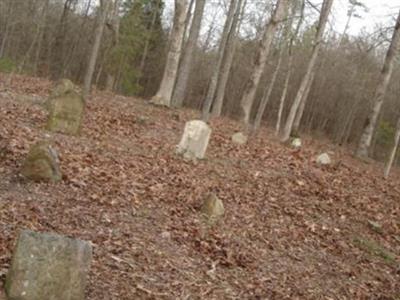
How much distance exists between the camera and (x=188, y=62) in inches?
667

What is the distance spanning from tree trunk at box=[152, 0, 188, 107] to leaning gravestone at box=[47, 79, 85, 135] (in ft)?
20.0

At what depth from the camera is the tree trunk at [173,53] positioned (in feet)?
52.3

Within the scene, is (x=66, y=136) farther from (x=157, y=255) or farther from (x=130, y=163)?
(x=157, y=255)

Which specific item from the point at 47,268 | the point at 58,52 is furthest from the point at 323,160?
the point at 58,52

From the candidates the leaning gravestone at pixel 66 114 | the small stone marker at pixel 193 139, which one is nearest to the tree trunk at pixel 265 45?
the small stone marker at pixel 193 139

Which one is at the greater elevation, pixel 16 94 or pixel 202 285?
pixel 16 94

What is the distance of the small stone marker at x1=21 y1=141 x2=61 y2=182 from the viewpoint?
692cm

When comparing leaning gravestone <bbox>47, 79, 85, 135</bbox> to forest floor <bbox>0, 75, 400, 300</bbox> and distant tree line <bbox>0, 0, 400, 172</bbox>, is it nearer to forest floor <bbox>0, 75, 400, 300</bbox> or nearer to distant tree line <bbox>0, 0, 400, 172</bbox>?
forest floor <bbox>0, 75, 400, 300</bbox>

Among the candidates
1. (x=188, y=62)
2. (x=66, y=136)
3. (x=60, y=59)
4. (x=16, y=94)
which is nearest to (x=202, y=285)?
(x=66, y=136)

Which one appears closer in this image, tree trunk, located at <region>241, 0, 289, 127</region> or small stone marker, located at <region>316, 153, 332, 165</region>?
small stone marker, located at <region>316, 153, 332, 165</region>

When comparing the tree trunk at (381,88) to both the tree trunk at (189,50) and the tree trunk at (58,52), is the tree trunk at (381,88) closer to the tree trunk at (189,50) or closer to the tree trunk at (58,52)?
the tree trunk at (189,50)

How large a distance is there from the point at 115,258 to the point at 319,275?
3.11 meters

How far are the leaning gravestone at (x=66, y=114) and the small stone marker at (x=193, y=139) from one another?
2.20 m

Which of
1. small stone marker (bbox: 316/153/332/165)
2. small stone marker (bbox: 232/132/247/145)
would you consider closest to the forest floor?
small stone marker (bbox: 316/153/332/165)
